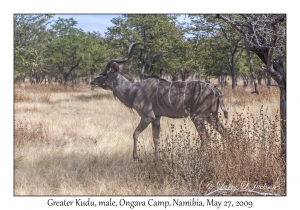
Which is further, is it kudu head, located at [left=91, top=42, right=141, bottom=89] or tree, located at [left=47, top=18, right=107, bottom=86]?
tree, located at [left=47, top=18, right=107, bottom=86]

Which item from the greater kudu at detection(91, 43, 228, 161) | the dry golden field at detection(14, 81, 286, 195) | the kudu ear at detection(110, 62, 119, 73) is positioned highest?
the kudu ear at detection(110, 62, 119, 73)

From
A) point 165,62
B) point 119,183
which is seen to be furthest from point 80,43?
point 119,183

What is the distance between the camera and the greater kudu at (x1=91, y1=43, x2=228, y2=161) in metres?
6.50

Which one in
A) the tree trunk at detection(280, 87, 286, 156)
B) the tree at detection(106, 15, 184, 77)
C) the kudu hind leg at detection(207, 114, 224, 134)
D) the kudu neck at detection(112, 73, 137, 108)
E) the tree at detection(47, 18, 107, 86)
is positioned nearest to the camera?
the tree trunk at detection(280, 87, 286, 156)

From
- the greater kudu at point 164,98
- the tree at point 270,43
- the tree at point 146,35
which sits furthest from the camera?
the tree at point 146,35

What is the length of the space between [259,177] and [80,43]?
76.0 ft

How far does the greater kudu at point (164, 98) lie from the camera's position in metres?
6.50

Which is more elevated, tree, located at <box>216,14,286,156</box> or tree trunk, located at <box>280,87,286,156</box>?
tree, located at <box>216,14,286,156</box>

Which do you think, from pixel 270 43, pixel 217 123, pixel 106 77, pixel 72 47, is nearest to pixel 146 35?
pixel 106 77

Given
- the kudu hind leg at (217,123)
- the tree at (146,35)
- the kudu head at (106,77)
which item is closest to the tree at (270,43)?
the kudu hind leg at (217,123)

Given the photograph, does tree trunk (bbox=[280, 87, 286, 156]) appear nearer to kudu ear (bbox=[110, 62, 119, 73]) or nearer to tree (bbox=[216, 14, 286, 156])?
tree (bbox=[216, 14, 286, 156])

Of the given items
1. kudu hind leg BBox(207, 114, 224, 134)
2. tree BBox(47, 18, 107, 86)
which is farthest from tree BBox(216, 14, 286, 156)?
tree BBox(47, 18, 107, 86)

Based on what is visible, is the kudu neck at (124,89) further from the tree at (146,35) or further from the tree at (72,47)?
the tree at (72,47)

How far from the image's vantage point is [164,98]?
6.63 metres
